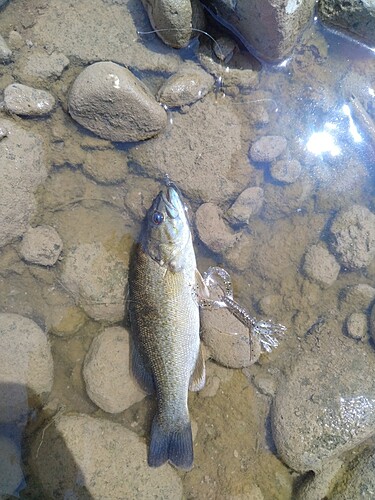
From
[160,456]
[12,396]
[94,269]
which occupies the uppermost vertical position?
[94,269]

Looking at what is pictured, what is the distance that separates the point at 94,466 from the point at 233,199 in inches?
121

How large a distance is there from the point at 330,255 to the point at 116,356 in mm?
2594

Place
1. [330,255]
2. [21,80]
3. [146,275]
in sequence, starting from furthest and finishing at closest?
[330,255] → [21,80] → [146,275]

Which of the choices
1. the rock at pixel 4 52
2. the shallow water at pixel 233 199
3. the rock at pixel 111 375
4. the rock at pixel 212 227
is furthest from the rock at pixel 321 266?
the rock at pixel 4 52

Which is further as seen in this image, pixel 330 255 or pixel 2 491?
pixel 330 255

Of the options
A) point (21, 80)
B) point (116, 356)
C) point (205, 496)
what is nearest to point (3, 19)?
point (21, 80)

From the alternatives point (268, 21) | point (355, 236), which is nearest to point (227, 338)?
point (355, 236)

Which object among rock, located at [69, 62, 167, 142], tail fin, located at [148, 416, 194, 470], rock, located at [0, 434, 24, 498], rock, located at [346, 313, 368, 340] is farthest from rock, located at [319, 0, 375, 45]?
rock, located at [0, 434, 24, 498]

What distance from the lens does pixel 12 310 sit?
14.9 ft

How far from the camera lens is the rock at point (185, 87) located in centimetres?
429

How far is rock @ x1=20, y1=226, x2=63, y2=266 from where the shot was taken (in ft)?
14.5

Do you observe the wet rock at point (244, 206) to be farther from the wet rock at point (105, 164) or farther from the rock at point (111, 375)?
the rock at point (111, 375)

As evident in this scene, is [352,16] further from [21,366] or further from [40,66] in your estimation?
[21,366]

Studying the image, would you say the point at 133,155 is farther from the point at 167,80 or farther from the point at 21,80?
the point at 21,80
